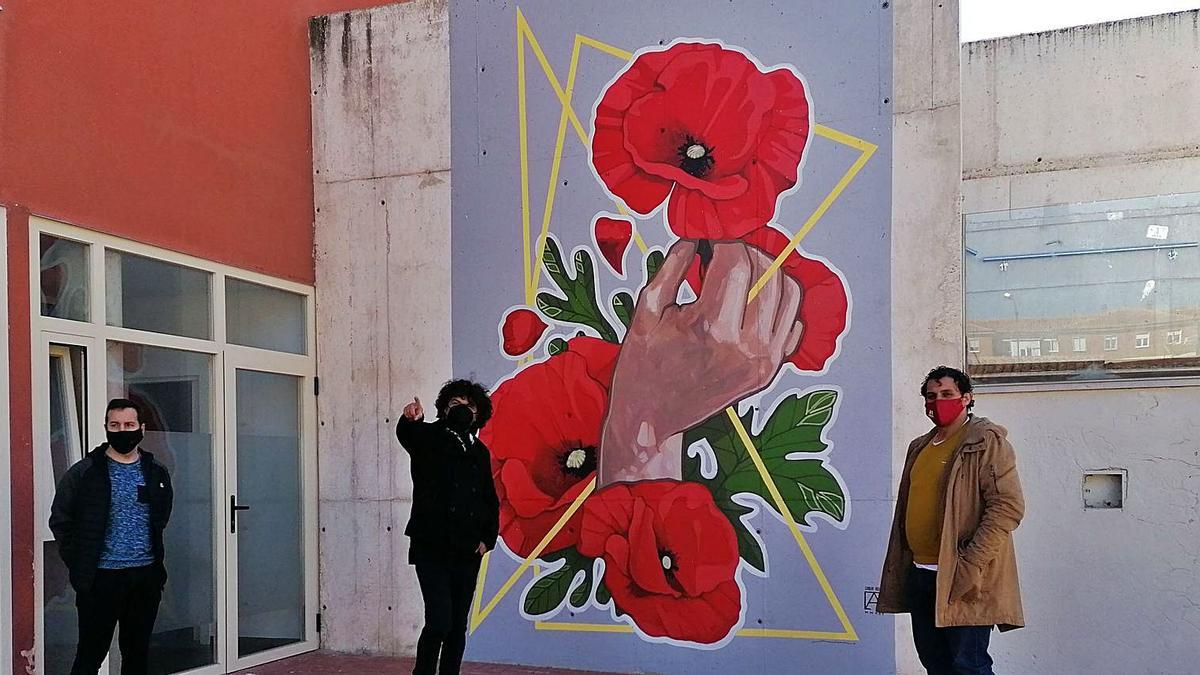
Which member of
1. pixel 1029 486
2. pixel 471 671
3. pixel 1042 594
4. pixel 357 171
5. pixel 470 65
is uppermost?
pixel 470 65

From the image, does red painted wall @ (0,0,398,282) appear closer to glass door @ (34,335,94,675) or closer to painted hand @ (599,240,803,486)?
glass door @ (34,335,94,675)

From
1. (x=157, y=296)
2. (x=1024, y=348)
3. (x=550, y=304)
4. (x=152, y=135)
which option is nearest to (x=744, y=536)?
(x=550, y=304)

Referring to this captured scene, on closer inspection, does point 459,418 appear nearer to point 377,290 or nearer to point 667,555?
point 667,555

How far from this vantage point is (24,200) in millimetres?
4926

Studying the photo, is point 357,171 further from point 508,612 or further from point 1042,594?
point 1042,594

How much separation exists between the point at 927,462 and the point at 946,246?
151 centimetres

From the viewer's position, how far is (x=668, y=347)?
19.8 ft

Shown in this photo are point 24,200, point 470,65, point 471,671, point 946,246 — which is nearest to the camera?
point 24,200

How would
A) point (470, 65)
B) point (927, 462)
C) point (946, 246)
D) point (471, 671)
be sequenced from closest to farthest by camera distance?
1. point (927, 462)
2. point (946, 246)
3. point (471, 671)
4. point (470, 65)

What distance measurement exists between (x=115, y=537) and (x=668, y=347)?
111 inches

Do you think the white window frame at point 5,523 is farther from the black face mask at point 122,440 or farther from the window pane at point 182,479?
the window pane at point 182,479

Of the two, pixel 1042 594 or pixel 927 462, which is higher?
pixel 927 462

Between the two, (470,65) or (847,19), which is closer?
(847,19)

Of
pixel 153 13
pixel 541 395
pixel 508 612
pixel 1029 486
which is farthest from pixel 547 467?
pixel 153 13
